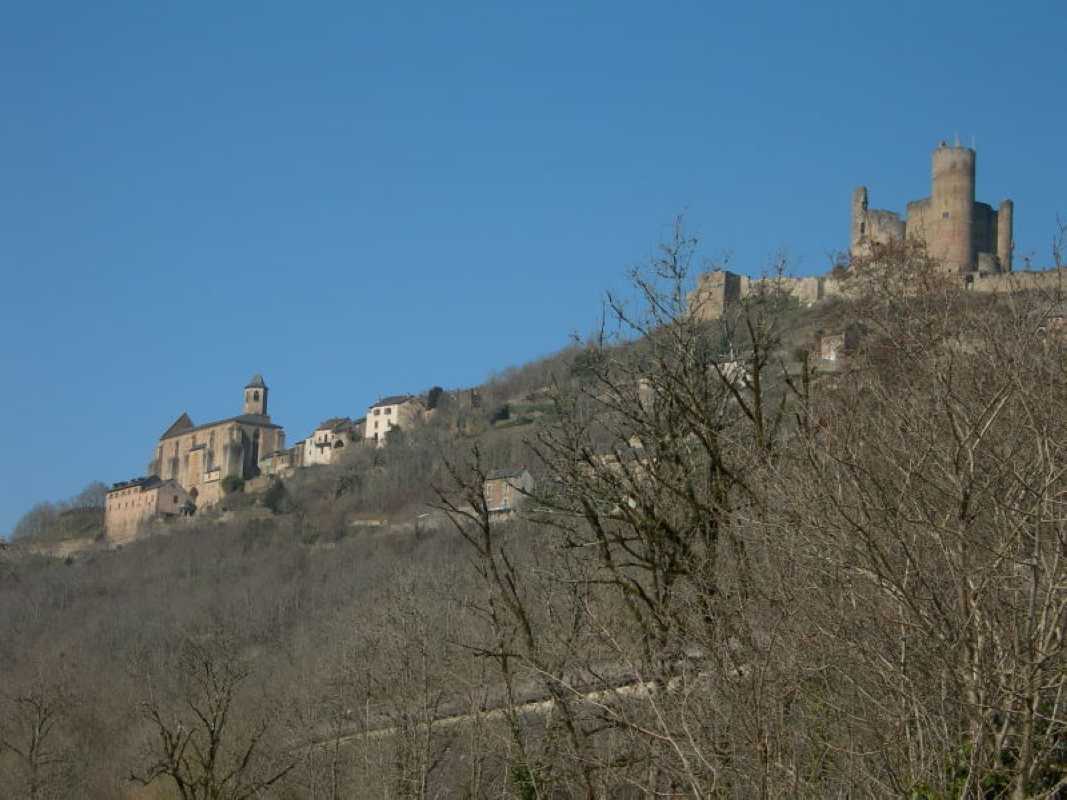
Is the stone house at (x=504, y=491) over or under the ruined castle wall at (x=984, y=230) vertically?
under

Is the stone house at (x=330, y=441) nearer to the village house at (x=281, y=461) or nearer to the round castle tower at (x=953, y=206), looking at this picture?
the village house at (x=281, y=461)

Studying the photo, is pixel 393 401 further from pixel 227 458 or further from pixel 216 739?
pixel 216 739

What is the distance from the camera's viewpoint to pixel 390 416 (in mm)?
124188

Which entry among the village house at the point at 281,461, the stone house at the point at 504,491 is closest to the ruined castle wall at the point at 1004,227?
the stone house at the point at 504,491

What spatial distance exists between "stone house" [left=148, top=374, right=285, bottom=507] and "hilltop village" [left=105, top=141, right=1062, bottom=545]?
0.08 m

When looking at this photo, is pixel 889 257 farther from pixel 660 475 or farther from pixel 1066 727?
pixel 1066 727

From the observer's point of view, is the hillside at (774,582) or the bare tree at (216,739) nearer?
the hillside at (774,582)

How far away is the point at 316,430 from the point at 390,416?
8431 mm

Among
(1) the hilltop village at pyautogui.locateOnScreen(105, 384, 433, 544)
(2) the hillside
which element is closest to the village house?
(1) the hilltop village at pyautogui.locateOnScreen(105, 384, 433, 544)

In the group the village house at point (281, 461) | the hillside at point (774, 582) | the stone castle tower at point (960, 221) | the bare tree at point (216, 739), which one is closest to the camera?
the hillside at point (774, 582)

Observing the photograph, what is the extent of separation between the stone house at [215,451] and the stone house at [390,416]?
11.1m

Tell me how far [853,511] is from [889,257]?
87.3 ft

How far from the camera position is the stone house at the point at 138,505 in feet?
397

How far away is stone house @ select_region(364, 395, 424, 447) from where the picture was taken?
122 meters
